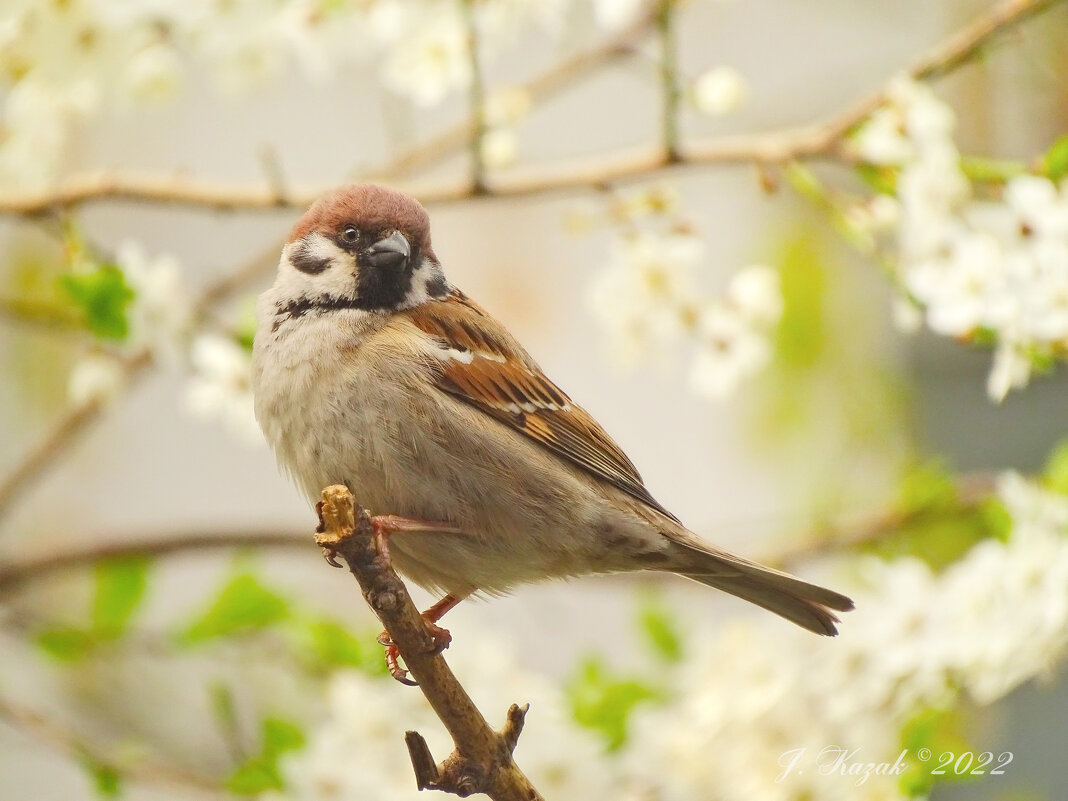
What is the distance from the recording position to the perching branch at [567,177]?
7.84 ft

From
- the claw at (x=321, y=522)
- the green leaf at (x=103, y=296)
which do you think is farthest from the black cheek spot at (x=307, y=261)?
the claw at (x=321, y=522)

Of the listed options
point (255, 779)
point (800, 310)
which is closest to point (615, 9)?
point (255, 779)

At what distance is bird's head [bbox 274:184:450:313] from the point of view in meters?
2.16

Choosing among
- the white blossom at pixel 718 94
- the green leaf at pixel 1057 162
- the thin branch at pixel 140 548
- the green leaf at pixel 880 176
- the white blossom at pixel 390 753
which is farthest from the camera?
the thin branch at pixel 140 548

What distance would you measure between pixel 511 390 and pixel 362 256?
1.15ft

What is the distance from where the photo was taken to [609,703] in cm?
264

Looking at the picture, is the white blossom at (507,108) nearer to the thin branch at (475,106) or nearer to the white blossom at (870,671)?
the thin branch at (475,106)

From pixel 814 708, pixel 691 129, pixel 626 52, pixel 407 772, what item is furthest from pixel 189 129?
pixel 814 708

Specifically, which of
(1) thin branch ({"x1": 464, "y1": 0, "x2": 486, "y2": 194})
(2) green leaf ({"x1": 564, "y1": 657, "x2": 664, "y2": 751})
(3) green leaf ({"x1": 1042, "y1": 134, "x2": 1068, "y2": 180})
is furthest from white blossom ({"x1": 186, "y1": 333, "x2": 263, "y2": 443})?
(3) green leaf ({"x1": 1042, "y1": 134, "x2": 1068, "y2": 180})

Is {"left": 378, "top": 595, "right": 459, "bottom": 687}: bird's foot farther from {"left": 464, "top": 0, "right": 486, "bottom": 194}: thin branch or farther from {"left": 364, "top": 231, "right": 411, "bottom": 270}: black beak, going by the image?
{"left": 464, "top": 0, "right": 486, "bottom": 194}: thin branch

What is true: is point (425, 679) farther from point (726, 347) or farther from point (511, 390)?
point (726, 347)

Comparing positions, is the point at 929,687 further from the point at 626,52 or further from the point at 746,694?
the point at 626,52

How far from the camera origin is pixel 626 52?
271 cm

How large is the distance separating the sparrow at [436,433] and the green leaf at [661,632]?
62cm
